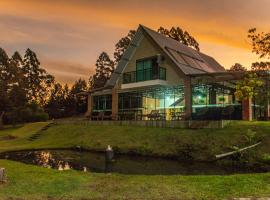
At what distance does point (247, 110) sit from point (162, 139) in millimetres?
8785

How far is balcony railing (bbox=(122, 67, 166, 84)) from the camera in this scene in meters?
33.7

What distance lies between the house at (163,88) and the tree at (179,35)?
16510mm

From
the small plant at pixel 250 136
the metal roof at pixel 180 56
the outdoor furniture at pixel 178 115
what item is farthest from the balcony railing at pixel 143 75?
the small plant at pixel 250 136

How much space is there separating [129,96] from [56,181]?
84.9ft

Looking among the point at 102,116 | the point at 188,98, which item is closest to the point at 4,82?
the point at 102,116

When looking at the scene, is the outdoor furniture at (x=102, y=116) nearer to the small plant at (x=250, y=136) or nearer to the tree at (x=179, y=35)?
the small plant at (x=250, y=136)

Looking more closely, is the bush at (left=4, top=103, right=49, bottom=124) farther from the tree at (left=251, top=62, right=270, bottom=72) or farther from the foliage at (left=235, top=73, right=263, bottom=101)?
the foliage at (left=235, top=73, right=263, bottom=101)

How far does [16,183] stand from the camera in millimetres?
11180

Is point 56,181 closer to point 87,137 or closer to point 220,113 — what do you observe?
point 87,137

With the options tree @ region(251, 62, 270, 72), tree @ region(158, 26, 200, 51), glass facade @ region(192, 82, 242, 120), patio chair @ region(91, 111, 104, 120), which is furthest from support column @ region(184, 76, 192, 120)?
tree @ region(158, 26, 200, 51)

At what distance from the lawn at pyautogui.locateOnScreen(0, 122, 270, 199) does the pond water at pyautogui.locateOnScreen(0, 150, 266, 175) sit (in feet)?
5.91

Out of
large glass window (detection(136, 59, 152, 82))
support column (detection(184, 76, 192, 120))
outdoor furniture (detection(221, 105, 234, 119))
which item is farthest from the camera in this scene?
large glass window (detection(136, 59, 152, 82))

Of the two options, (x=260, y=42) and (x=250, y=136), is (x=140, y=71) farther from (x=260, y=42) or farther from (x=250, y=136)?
(x=260, y=42)

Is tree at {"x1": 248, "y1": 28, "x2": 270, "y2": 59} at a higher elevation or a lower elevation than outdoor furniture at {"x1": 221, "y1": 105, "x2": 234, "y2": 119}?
higher
